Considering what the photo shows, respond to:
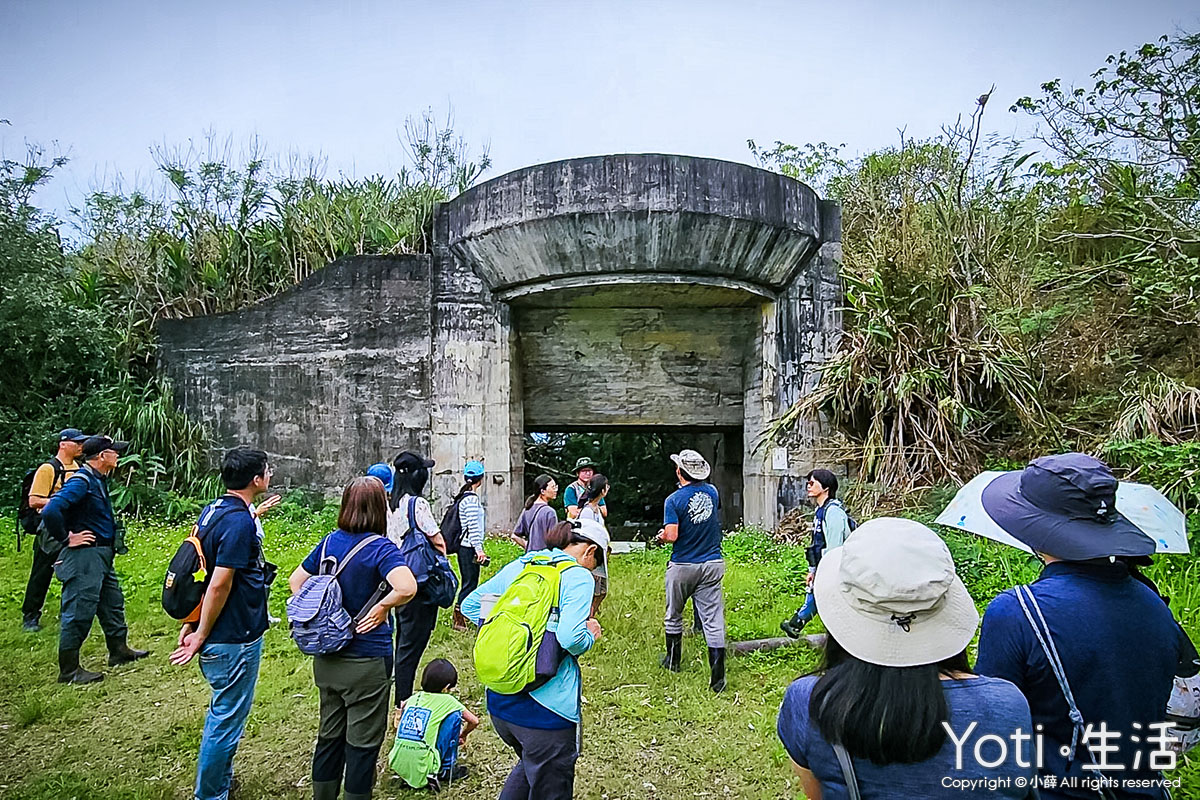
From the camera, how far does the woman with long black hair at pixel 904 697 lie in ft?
4.53

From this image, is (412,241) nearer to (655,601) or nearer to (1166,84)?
(655,601)

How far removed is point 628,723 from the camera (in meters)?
4.44

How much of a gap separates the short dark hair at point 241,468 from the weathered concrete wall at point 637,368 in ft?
23.2

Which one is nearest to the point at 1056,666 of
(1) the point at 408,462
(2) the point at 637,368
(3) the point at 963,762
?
(3) the point at 963,762

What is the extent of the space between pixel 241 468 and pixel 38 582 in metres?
4.00

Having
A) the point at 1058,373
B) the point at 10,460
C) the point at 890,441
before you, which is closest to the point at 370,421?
the point at 10,460

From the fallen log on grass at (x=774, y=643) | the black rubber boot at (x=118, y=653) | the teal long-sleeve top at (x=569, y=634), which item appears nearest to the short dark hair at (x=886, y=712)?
the teal long-sleeve top at (x=569, y=634)

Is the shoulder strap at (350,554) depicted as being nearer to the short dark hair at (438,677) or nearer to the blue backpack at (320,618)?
the blue backpack at (320,618)

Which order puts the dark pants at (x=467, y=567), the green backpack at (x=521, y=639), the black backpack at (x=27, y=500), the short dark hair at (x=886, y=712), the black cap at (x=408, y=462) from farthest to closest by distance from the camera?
the dark pants at (x=467, y=567), the black backpack at (x=27, y=500), the black cap at (x=408, y=462), the green backpack at (x=521, y=639), the short dark hair at (x=886, y=712)

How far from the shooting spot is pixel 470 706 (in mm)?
4590

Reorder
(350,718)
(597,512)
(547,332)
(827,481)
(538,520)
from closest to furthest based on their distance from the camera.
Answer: (350,718), (827,481), (538,520), (597,512), (547,332)

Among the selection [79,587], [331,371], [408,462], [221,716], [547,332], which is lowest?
[221,716]

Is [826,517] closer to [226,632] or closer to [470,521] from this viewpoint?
[470,521]

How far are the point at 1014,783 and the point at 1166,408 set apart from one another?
26.0 ft
